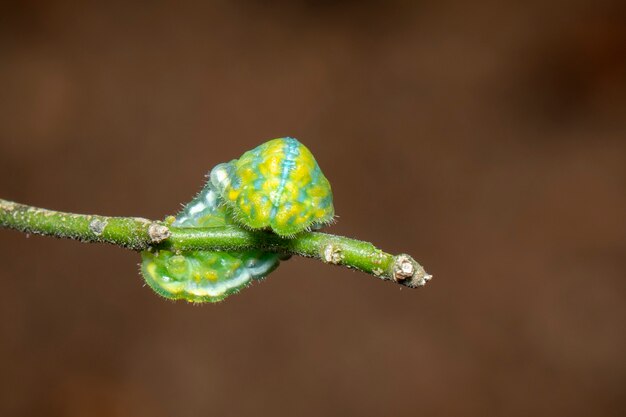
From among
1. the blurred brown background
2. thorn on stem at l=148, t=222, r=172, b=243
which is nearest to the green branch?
thorn on stem at l=148, t=222, r=172, b=243

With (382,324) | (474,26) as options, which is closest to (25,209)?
(382,324)

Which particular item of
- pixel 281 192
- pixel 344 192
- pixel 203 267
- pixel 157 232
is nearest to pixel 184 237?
pixel 157 232

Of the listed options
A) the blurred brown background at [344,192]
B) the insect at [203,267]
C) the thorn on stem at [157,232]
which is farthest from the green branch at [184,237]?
the blurred brown background at [344,192]

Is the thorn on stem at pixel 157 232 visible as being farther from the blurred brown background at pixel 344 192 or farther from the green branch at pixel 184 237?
the blurred brown background at pixel 344 192

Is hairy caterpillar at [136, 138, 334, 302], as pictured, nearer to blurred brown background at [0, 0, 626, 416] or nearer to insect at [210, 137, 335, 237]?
insect at [210, 137, 335, 237]

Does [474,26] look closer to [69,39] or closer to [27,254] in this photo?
[69,39]

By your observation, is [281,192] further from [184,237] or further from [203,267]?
[203,267]
